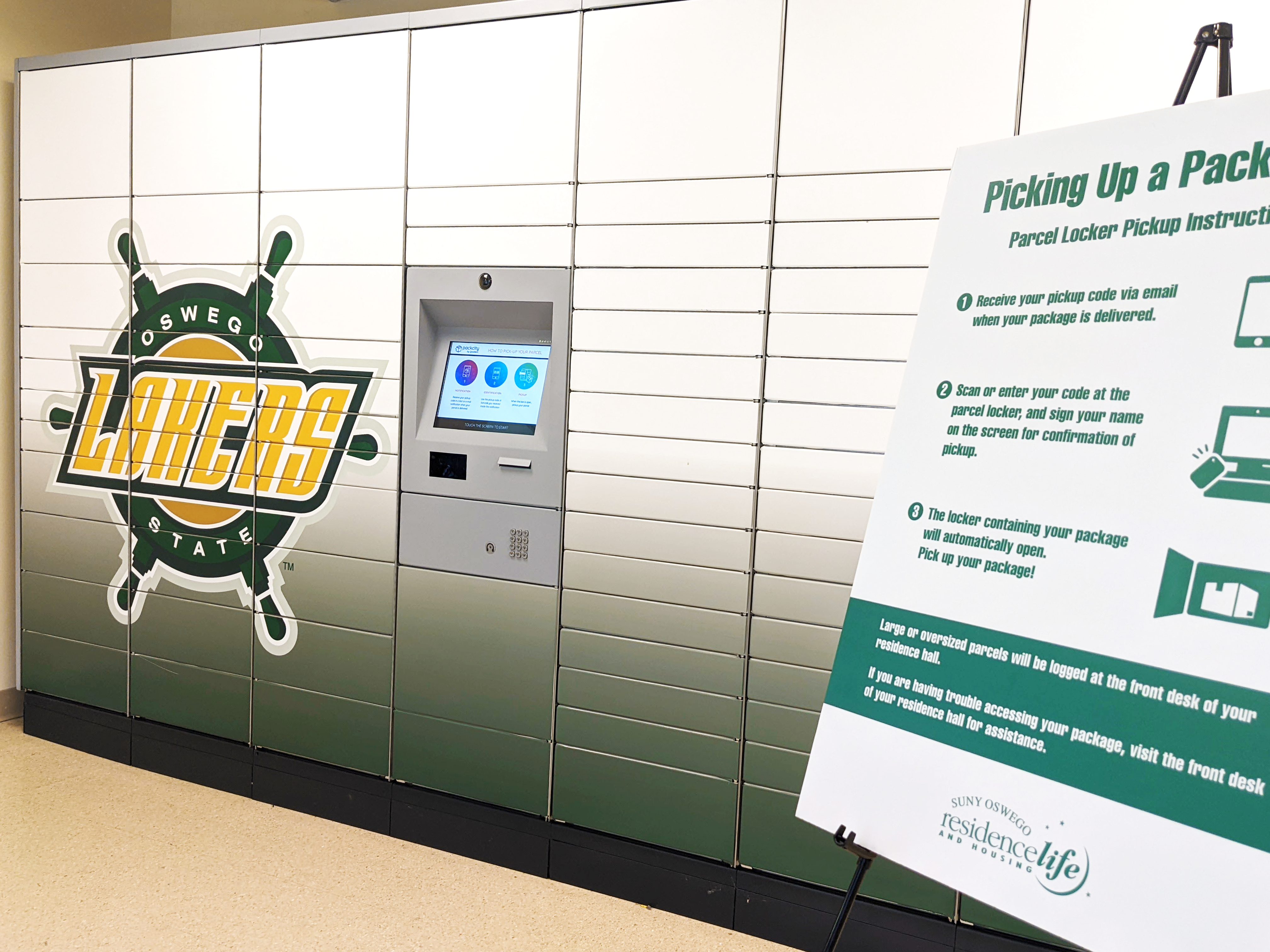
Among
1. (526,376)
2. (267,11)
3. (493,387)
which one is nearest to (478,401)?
(493,387)

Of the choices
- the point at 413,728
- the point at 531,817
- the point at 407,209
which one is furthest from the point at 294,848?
the point at 407,209

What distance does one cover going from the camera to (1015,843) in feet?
4.50

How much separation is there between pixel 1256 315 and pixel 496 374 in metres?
2.09

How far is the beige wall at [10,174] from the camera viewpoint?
3637mm

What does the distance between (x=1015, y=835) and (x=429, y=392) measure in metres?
2.18

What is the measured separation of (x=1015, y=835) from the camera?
4.51 ft

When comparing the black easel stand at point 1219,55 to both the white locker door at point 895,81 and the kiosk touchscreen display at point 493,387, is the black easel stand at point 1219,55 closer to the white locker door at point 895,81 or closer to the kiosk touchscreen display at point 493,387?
the white locker door at point 895,81

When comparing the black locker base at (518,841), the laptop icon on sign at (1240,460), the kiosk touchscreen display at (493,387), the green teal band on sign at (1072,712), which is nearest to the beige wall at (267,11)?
the kiosk touchscreen display at (493,387)

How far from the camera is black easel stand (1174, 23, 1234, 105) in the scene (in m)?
1.51

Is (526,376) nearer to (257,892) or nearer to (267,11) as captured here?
(257,892)

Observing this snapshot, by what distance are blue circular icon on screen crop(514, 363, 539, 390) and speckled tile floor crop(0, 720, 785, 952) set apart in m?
1.52

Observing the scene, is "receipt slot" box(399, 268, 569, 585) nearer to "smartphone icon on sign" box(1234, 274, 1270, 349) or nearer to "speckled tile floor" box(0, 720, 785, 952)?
"speckled tile floor" box(0, 720, 785, 952)

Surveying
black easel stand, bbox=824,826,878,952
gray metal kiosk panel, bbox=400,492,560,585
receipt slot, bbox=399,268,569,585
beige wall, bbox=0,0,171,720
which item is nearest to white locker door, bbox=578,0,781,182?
receipt slot, bbox=399,268,569,585

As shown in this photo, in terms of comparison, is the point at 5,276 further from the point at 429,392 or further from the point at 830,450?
the point at 830,450
